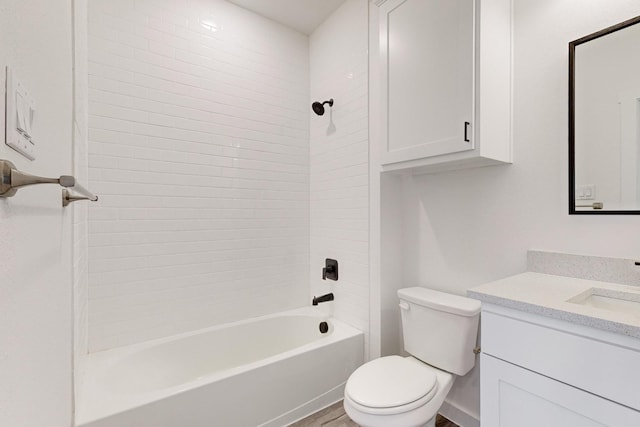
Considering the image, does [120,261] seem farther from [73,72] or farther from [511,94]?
[511,94]

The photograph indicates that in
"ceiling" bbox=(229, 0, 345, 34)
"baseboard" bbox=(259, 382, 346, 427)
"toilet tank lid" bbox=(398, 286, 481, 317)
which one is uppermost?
"ceiling" bbox=(229, 0, 345, 34)

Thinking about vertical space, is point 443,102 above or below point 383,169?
above

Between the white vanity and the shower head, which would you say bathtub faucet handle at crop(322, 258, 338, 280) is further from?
the white vanity

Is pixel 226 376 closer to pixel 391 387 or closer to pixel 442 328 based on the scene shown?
pixel 391 387

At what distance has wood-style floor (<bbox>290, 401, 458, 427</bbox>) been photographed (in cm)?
171

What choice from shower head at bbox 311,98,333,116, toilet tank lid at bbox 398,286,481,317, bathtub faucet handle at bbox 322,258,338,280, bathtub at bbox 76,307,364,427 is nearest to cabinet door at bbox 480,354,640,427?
toilet tank lid at bbox 398,286,481,317

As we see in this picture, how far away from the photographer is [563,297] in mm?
990

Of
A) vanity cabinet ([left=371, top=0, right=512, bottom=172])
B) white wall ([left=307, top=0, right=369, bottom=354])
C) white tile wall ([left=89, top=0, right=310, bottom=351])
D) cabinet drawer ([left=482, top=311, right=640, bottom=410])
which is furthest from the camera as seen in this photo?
white wall ([left=307, top=0, right=369, bottom=354])

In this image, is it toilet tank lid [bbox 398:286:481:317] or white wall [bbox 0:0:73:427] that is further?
toilet tank lid [bbox 398:286:481:317]

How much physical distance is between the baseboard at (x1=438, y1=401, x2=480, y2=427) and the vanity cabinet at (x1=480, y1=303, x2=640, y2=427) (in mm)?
740

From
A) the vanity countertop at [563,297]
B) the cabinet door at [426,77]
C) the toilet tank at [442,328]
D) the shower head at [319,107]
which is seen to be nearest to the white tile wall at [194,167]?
the shower head at [319,107]

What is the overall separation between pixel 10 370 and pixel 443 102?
1.64m

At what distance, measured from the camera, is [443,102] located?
56.1 inches

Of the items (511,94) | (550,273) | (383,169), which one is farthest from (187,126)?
(550,273)
